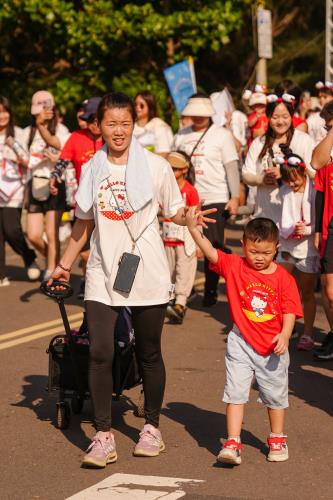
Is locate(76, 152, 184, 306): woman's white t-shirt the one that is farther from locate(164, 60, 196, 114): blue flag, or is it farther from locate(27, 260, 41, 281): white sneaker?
locate(164, 60, 196, 114): blue flag

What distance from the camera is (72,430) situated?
7.39m

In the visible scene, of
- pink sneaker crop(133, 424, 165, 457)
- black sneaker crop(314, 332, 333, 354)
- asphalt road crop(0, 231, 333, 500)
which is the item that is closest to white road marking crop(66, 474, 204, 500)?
asphalt road crop(0, 231, 333, 500)

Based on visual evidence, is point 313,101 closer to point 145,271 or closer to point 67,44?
point 67,44

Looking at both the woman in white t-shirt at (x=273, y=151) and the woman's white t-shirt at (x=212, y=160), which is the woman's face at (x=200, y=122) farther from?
the woman in white t-shirt at (x=273, y=151)

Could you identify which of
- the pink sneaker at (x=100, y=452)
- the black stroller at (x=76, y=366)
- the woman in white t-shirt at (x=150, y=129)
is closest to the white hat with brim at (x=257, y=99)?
the woman in white t-shirt at (x=150, y=129)

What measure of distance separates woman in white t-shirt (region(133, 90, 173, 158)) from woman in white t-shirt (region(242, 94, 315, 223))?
9.03ft

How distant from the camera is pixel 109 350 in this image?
667 cm

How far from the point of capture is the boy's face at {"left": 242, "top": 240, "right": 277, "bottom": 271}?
674 cm

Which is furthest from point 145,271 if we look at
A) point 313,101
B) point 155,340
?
point 313,101

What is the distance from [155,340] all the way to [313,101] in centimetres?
1978

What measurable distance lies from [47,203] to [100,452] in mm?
6643

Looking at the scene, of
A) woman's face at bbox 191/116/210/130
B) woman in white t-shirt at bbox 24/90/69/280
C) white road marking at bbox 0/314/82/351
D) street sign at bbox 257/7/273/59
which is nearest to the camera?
white road marking at bbox 0/314/82/351

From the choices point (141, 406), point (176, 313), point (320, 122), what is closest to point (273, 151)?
point (176, 313)

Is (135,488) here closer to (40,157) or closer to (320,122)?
(40,157)
